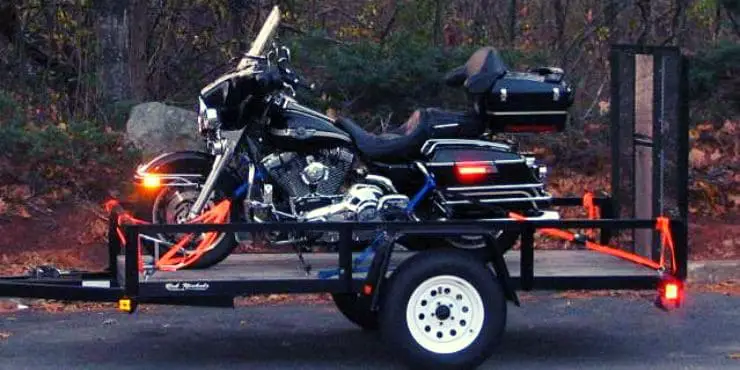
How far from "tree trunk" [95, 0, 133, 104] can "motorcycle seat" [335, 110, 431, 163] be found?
22.1ft

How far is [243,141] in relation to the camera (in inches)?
341

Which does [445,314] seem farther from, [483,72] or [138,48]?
[138,48]

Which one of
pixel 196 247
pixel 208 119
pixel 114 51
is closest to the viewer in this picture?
pixel 196 247

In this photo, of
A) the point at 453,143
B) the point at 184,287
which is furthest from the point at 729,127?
the point at 184,287

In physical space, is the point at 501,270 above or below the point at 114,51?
below

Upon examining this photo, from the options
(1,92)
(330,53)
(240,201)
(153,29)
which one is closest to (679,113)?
(240,201)

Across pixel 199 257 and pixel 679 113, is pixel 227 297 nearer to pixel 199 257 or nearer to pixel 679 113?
pixel 199 257

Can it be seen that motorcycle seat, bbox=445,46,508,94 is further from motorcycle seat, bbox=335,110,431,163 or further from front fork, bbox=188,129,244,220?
front fork, bbox=188,129,244,220

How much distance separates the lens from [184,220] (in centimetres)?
859

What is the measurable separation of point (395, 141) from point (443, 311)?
1.32 meters

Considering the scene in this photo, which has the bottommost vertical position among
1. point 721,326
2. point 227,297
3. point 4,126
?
point 721,326

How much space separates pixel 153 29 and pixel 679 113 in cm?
884

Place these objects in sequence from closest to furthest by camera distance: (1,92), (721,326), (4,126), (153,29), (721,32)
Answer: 1. (721,326)
2. (4,126)
3. (1,92)
4. (153,29)
5. (721,32)

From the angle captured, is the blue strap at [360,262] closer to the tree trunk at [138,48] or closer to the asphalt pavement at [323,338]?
the asphalt pavement at [323,338]
